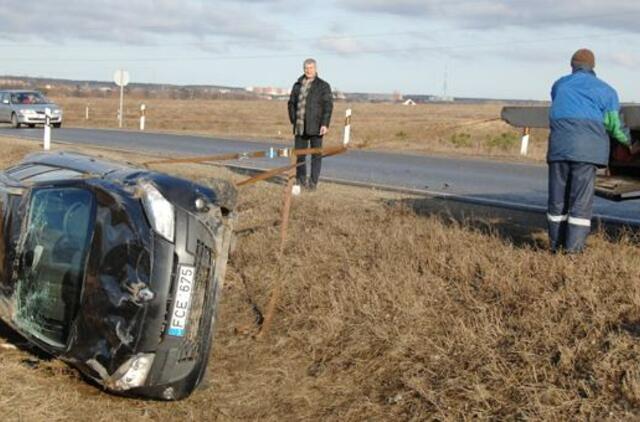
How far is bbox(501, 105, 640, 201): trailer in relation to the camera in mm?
7105

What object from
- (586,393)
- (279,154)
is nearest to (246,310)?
(279,154)

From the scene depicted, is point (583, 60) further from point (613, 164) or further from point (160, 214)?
point (160, 214)

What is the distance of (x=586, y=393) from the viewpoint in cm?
446

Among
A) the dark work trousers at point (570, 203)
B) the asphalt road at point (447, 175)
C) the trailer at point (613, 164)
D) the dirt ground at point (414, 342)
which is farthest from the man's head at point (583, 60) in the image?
the asphalt road at point (447, 175)

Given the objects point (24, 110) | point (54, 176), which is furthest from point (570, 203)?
point (24, 110)

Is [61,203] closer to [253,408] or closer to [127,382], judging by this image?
[127,382]

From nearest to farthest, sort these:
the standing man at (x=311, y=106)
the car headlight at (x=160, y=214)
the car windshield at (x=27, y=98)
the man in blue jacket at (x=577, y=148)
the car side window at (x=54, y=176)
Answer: the car headlight at (x=160, y=214) < the car side window at (x=54, y=176) < the man in blue jacket at (x=577, y=148) < the standing man at (x=311, y=106) < the car windshield at (x=27, y=98)

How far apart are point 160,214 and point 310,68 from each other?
7215mm

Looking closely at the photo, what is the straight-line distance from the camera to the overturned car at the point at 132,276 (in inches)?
186

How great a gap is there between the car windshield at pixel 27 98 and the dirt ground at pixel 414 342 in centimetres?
2855

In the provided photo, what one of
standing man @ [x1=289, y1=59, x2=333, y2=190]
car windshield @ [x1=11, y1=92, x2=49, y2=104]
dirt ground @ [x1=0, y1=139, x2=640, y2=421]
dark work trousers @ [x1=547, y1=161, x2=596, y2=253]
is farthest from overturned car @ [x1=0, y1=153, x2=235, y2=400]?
car windshield @ [x1=11, y1=92, x2=49, y2=104]

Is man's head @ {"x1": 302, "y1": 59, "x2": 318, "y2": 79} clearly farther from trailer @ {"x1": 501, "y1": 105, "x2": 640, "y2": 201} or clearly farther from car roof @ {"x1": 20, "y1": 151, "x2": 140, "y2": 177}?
car roof @ {"x1": 20, "y1": 151, "x2": 140, "y2": 177}

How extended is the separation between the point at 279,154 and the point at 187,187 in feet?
8.96

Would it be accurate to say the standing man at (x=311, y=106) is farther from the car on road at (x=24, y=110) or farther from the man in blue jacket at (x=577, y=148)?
the car on road at (x=24, y=110)
